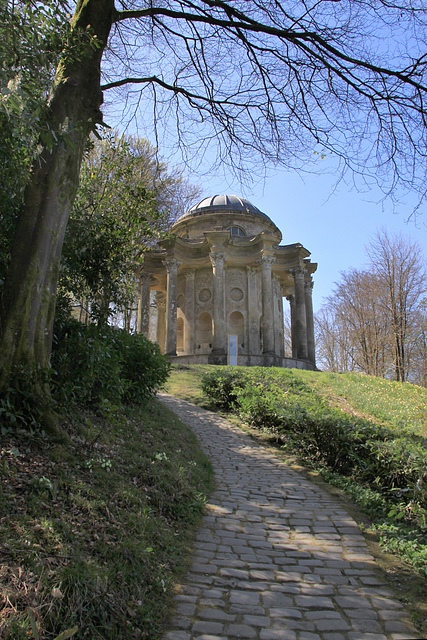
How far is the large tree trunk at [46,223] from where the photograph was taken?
4.37 meters

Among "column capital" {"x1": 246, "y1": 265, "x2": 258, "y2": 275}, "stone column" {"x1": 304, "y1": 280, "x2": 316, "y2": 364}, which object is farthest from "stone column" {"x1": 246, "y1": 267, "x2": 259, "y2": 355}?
"stone column" {"x1": 304, "y1": 280, "x2": 316, "y2": 364}

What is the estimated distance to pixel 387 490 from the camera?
557 cm

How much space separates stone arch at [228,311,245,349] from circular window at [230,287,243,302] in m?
0.92

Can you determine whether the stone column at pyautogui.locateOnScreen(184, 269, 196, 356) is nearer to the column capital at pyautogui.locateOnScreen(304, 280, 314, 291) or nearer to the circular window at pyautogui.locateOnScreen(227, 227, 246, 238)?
the circular window at pyautogui.locateOnScreen(227, 227, 246, 238)

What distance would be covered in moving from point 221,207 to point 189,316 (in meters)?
8.22

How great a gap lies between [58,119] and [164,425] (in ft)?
17.7

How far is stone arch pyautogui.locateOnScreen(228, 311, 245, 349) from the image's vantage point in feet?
89.3

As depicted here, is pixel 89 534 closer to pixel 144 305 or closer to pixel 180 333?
pixel 144 305

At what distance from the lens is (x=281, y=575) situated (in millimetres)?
3691

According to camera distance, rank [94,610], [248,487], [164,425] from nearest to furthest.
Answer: [94,610] → [248,487] → [164,425]

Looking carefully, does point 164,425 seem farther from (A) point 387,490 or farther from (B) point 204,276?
(B) point 204,276

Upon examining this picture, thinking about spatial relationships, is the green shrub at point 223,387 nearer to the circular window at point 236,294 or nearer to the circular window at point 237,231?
the circular window at point 236,294

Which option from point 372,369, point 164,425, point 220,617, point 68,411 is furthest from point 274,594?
point 372,369

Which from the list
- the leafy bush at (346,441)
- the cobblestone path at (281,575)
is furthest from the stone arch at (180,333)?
the cobblestone path at (281,575)
